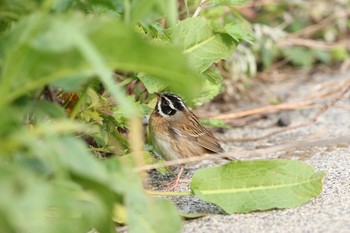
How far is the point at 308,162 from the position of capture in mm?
4402

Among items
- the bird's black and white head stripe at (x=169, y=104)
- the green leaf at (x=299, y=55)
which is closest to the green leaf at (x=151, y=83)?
the bird's black and white head stripe at (x=169, y=104)

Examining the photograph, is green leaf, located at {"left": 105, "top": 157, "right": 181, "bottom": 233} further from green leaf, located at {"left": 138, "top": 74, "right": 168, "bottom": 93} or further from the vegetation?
green leaf, located at {"left": 138, "top": 74, "right": 168, "bottom": 93}

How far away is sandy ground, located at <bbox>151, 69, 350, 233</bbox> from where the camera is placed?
3291 millimetres

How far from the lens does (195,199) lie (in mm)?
3758

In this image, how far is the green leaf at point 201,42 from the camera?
4.14 metres

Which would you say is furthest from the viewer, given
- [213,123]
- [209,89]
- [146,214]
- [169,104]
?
[213,123]

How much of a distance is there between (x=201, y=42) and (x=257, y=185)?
1.00m

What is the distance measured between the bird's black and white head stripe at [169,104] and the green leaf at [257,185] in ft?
3.79

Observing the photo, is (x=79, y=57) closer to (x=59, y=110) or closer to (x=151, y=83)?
(x=59, y=110)

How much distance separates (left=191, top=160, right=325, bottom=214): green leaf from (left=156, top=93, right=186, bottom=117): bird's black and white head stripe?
3.79 feet

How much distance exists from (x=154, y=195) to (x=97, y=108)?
1.76 ft

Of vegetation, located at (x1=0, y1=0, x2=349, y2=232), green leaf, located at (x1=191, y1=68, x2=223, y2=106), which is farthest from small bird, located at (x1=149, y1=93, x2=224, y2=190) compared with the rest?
vegetation, located at (x1=0, y1=0, x2=349, y2=232)

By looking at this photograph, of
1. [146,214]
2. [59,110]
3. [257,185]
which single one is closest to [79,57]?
[59,110]

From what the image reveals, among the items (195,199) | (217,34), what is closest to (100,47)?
(195,199)
